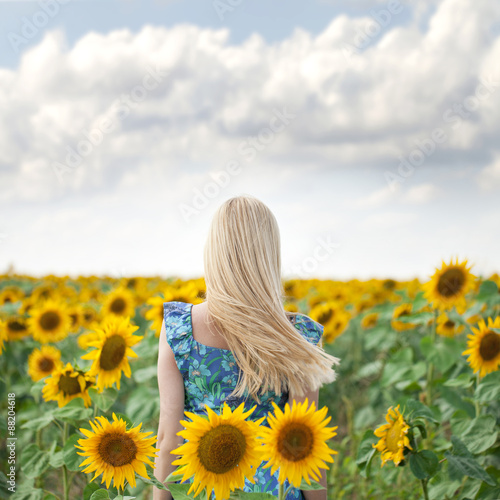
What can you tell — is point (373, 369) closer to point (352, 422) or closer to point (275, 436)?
point (352, 422)

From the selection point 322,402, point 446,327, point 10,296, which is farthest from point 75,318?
point 446,327

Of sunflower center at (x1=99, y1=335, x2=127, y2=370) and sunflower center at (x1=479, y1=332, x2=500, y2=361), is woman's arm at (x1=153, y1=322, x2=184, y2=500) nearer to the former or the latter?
sunflower center at (x1=99, y1=335, x2=127, y2=370)

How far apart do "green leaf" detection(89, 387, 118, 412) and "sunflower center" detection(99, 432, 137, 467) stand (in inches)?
26.5

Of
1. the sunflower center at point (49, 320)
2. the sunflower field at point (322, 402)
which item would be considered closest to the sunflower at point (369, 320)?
the sunflower field at point (322, 402)

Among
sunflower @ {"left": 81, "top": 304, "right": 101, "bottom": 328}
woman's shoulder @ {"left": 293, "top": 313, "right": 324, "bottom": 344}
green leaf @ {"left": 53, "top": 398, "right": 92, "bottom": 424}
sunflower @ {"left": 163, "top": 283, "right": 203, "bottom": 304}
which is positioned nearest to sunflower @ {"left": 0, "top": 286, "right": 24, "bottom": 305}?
A: sunflower @ {"left": 81, "top": 304, "right": 101, "bottom": 328}

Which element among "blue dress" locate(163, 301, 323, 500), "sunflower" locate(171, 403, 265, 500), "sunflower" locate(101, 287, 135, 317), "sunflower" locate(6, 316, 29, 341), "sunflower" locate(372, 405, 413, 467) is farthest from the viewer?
"sunflower" locate(6, 316, 29, 341)

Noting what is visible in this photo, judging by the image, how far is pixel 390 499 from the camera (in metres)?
4.62

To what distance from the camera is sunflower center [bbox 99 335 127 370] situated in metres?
2.70

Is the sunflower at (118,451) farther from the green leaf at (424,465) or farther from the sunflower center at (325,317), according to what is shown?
the sunflower center at (325,317)

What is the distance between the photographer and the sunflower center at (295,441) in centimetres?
169

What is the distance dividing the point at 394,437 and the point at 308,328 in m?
0.61

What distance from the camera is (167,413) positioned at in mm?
2297

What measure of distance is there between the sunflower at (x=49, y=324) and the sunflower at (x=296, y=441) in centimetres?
406

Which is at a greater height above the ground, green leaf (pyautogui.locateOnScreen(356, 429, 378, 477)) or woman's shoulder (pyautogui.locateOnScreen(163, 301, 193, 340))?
woman's shoulder (pyautogui.locateOnScreen(163, 301, 193, 340))
